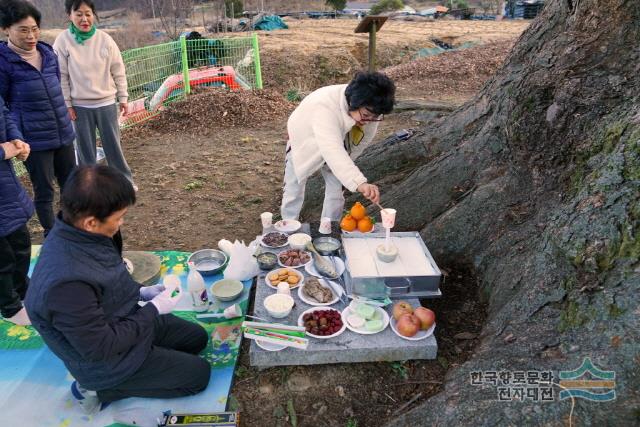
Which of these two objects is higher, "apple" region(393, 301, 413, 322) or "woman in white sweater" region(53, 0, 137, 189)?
"woman in white sweater" region(53, 0, 137, 189)

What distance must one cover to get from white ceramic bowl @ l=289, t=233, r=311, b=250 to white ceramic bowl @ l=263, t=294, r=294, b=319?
0.73m

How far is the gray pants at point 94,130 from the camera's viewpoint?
5184 mm

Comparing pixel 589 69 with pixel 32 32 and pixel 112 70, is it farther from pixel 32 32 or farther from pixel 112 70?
pixel 112 70

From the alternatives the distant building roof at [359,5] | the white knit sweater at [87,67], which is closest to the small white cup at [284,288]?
the white knit sweater at [87,67]

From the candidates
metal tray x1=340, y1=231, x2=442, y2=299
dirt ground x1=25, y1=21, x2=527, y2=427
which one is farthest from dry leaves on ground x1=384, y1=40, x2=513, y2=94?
metal tray x1=340, y1=231, x2=442, y2=299

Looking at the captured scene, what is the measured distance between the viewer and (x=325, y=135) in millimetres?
3635

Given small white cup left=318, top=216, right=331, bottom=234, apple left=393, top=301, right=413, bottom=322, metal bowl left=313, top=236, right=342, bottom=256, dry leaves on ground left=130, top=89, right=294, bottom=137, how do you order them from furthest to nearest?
dry leaves on ground left=130, top=89, right=294, bottom=137
small white cup left=318, top=216, right=331, bottom=234
metal bowl left=313, top=236, right=342, bottom=256
apple left=393, top=301, right=413, bottom=322

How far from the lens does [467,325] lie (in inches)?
125

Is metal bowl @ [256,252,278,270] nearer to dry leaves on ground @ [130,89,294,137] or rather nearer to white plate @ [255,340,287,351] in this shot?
white plate @ [255,340,287,351]

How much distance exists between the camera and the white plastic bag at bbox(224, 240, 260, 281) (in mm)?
3812

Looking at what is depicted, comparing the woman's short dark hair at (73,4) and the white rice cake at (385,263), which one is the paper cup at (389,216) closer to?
the white rice cake at (385,263)

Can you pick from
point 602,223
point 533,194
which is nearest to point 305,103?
point 533,194

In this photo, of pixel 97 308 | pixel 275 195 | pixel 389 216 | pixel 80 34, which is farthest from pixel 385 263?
pixel 80 34

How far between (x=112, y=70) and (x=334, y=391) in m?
4.49
